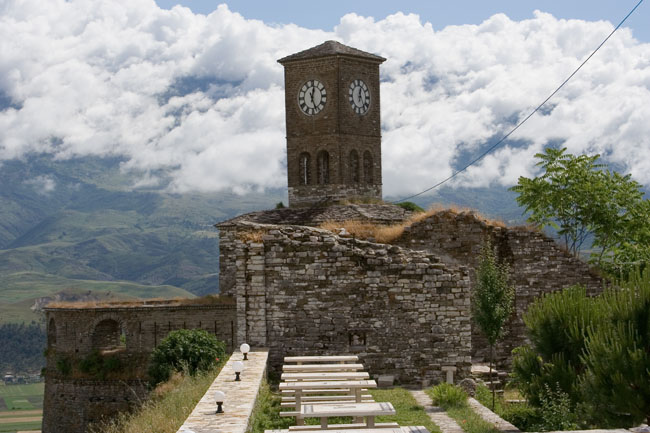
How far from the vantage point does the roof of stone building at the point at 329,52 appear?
44781 mm

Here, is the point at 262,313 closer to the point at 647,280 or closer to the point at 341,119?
the point at 647,280

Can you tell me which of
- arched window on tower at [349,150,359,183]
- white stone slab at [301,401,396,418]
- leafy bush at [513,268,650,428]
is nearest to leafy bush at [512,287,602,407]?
leafy bush at [513,268,650,428]

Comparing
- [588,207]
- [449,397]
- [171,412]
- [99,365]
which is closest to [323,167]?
[99,365]

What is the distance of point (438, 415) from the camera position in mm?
16719

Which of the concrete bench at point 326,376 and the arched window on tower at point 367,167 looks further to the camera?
the arched window on tower at point 367,167

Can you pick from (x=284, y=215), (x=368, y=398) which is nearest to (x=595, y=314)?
(x=368, y=398)

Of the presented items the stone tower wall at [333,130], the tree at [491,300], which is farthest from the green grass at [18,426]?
the tree at [491,300]

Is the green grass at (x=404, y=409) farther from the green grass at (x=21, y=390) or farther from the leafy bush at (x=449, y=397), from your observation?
the green grass at (x=21, y=390)

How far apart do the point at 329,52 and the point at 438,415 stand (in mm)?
30179

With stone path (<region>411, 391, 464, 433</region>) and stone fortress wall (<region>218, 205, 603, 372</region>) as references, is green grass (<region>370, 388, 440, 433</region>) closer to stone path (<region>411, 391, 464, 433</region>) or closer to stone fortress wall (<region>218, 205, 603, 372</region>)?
stone path (<region>411, 391, 464, 433</region>)

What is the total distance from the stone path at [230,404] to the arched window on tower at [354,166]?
2719cm

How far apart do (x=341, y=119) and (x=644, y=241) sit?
1973 cm

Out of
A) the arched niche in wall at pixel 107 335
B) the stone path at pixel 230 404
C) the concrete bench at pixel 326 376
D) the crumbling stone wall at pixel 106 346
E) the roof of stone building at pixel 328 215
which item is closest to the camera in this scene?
the stone path at pixel 230 404

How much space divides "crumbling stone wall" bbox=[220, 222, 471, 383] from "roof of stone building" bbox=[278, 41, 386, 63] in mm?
25019
